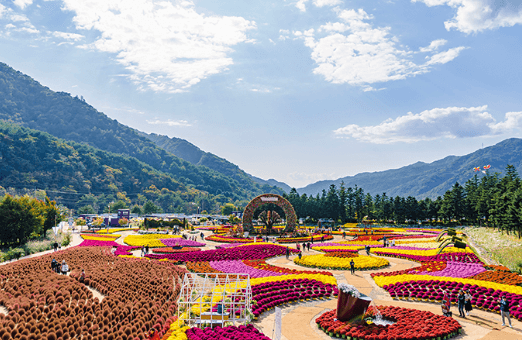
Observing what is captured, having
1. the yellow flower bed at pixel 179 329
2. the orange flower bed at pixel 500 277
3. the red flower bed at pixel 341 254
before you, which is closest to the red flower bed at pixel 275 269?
the red flower bed at pixel 341 254

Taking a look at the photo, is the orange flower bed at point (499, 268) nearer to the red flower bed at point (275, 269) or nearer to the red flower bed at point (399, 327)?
the red flower bed at point (275, 269)

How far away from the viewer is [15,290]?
21.8 meters

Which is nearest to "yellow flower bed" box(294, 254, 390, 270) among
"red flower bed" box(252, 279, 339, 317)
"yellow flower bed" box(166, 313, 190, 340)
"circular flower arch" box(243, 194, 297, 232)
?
"red flower bed" box(252, 279, 339, 317)

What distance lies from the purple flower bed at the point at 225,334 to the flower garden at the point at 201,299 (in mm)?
45

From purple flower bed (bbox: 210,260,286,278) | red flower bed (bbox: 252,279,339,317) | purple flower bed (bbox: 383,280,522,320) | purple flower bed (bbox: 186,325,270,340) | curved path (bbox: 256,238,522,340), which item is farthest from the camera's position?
purple flower bed (bbox: 210,260,286,278)

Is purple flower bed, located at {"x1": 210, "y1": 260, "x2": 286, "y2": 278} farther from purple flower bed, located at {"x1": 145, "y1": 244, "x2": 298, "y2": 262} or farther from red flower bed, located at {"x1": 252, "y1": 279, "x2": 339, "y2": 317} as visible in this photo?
red flower bed, located at {"x1": 252, "y1": 279, "x2": 339, "y2": 317}

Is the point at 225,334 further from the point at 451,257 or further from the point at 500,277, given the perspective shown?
the point at 451,257

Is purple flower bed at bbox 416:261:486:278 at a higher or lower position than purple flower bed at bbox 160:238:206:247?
higher

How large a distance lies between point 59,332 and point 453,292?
74.4 feet

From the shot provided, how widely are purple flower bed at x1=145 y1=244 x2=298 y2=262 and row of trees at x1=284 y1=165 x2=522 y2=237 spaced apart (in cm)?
4702

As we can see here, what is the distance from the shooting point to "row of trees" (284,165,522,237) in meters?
78.5

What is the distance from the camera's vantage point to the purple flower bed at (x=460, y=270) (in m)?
27.6

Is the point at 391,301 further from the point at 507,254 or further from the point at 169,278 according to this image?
the point at 507,254

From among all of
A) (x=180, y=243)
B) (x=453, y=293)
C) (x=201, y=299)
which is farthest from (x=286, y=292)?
(x=180, y=243)
